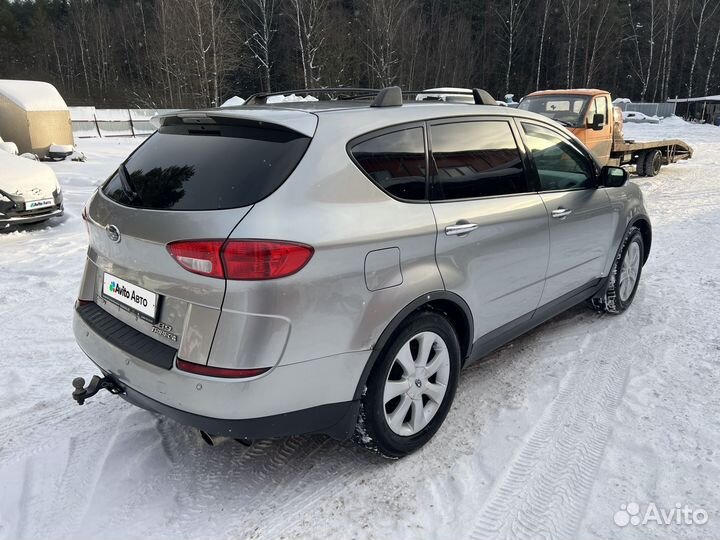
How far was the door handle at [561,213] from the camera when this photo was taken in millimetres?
3557

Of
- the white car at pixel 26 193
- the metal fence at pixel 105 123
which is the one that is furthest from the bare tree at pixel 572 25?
the white car at pixel 26 193

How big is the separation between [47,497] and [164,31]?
32574 mm

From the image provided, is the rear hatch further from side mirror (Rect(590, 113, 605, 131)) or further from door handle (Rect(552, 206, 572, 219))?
side mirror (Rect(590, 113, 605, 131))

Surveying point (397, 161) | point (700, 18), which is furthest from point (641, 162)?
point (700, 18)

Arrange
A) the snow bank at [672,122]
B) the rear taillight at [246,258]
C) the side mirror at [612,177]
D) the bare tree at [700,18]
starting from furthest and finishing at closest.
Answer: the bare tree at [700,18] < the snow bank at [672,122] < the side mirror at [612,177] < the rear taillight at [246,258]

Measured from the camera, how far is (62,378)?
12.1 feet

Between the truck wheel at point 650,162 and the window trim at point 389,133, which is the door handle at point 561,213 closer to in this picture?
the window trim at point 389,133

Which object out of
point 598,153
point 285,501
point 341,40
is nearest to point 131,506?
point 285,501

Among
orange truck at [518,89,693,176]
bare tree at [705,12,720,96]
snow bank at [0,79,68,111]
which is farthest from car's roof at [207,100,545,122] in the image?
bare tree at [705,12,720,96]

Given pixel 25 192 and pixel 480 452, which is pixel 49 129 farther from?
pixel 480 452

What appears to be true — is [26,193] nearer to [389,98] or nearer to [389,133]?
[389,98]

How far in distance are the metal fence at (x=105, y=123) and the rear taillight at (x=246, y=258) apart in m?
20.2

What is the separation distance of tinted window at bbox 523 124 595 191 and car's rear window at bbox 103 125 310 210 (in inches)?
74.9

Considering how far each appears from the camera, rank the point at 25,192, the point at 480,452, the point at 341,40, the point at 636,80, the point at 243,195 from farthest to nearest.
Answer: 1. the point at 636,80
2. the point at 341,40
3. the point at 25,192
4. the point at 480,452
5. the point at 243,195
